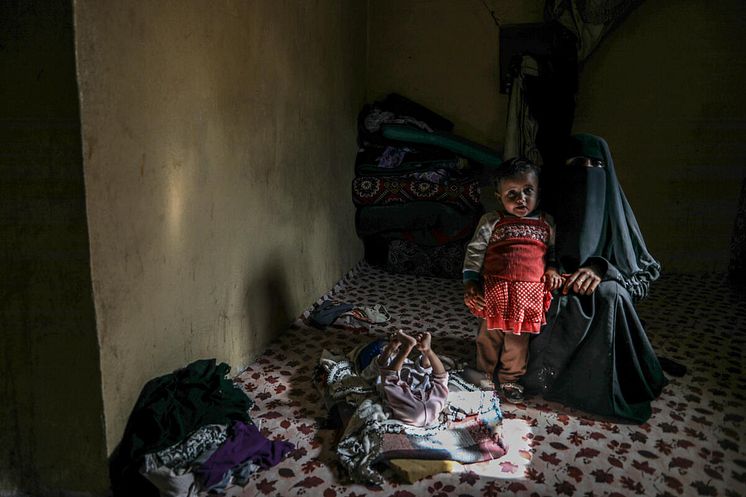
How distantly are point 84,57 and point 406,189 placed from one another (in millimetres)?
3153

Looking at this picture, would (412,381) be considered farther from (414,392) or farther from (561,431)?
(561,431)

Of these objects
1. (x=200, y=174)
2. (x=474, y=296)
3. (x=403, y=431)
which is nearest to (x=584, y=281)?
(x=474, y=296)

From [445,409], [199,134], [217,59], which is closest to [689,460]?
[445,409]

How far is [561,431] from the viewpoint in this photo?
2486 millimetres

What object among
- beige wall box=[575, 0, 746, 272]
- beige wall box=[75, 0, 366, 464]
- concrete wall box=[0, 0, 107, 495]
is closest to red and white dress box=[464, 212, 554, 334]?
beige wall box=[75, 0, 366, 464]

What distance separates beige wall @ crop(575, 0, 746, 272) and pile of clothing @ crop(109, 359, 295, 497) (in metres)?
3.84

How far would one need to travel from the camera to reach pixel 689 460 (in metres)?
2.27

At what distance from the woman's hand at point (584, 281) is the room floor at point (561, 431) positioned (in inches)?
22.0

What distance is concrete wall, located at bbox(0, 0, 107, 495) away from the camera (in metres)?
1.75

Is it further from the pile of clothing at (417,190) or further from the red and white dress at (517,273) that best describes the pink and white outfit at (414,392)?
the pile of clothing at (417,190)

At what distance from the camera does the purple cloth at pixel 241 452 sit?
6.68 ft

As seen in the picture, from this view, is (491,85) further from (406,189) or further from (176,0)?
(176,0)

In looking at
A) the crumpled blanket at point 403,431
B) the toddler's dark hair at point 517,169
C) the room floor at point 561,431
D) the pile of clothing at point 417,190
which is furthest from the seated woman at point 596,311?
the pile of clothing at point 417,190

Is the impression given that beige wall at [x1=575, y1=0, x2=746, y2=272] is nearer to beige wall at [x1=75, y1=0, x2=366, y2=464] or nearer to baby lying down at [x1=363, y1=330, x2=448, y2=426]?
beige wall at [x1=75, y1=0, x2=366, y2=464]
